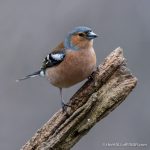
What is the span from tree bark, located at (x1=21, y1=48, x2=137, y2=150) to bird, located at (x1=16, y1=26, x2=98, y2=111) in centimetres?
26

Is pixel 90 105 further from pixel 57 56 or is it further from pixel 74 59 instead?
pixel 57 56

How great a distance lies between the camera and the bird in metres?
7.82

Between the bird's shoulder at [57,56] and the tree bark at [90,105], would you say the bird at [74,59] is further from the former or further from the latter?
the tree bark at [90,105]

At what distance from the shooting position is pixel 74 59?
26.1 ft

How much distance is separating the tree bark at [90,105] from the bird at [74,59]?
0.26 meters

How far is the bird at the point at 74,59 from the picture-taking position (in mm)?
7824

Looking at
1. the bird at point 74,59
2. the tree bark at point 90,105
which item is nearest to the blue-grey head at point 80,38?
the bird at point 74,59

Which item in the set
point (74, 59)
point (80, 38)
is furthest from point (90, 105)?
point (80, 38)

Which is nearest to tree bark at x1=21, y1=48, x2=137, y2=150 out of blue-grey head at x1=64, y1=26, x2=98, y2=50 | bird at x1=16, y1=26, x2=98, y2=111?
bird at x1=16, y1=26, x2=98, y2=111

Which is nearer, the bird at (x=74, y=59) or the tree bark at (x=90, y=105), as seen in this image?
the tree bark at (x=90, y=105)

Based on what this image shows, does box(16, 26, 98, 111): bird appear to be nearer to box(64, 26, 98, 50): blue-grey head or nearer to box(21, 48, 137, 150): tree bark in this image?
box(64, 26, 98, 50): blue-grey head

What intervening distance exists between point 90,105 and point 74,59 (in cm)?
98

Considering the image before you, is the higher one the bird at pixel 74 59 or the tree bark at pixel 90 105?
the bird at pixel 74 59

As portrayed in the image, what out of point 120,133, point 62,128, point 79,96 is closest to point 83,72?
point 79,96
